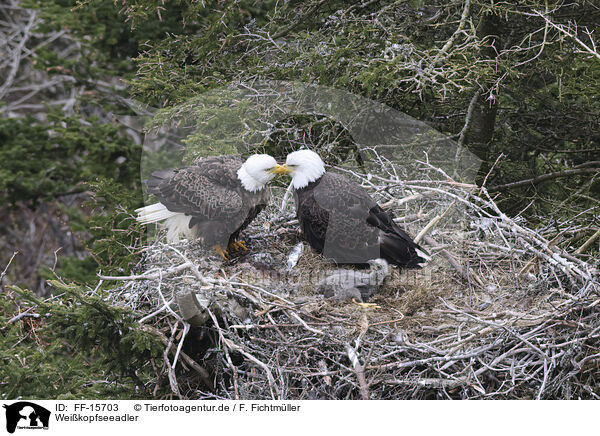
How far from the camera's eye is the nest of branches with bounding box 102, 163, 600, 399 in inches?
160

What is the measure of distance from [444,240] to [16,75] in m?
7.36

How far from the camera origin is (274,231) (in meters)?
5.76

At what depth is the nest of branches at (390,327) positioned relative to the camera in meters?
4.06

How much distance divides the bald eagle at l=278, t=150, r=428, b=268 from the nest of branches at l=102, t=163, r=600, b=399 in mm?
259

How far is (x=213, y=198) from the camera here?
17.1 feet

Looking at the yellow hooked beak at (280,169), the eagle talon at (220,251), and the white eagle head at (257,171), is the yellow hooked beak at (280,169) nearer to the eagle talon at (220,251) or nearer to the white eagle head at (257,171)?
the white eagle head at (257,171)

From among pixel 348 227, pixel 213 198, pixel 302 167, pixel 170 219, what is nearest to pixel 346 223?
pixel 348 227

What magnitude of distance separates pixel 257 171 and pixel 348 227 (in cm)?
79

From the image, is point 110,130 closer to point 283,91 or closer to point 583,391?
point 283,91

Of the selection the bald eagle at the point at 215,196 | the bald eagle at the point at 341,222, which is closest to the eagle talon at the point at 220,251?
the bald eagle at the point at 215,196

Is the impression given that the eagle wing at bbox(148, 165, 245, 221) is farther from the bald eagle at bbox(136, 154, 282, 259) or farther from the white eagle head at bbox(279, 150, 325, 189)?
the white eagle head at bbox(279, 150, 325, 189)

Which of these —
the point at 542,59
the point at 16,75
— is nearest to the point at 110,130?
the point at 16,75

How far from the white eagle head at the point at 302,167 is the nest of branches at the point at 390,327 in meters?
0.67
